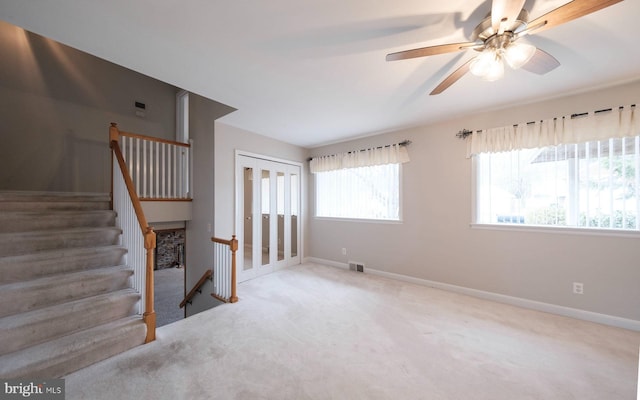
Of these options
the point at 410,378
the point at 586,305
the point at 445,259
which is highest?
the point at 445,259

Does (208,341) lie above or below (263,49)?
below

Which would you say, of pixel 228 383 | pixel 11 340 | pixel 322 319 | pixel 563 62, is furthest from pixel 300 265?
pixel 563 62

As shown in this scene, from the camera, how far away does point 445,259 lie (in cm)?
346

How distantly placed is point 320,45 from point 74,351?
298 cm

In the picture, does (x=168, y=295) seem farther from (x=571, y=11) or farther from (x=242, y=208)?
(x=571, y=11)

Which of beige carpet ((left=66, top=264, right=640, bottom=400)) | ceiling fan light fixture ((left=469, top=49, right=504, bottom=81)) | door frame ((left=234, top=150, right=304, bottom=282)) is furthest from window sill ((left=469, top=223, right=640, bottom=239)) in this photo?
door frame ((left=234, top=150, right=304, bottom=282))

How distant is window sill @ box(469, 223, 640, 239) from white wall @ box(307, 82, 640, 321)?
0.03m

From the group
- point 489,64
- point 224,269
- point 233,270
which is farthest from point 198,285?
point 489,64

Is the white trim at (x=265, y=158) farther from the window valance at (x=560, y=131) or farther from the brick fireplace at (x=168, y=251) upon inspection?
the brick fireplace at (x=168, y=251)

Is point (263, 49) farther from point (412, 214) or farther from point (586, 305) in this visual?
point (586, 305)

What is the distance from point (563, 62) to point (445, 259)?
99.8 inches

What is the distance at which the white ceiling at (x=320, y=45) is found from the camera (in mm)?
1480

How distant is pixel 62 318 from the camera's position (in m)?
1.89

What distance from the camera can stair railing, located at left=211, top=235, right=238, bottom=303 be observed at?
121 inches
